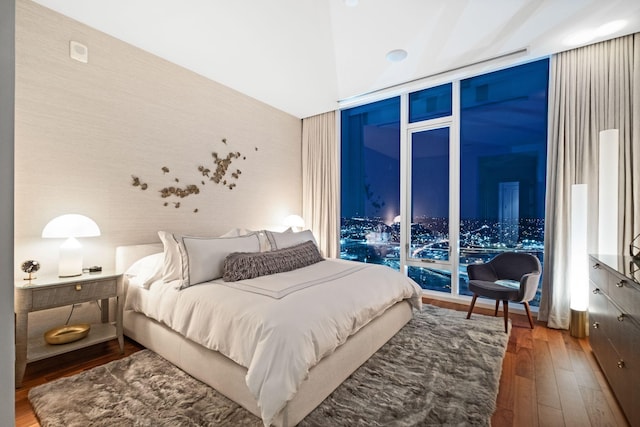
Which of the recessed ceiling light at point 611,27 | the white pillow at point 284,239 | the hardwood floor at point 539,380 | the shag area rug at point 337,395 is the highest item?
the recessed ceiling light at point 611,27

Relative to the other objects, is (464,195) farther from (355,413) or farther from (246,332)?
(246,332)

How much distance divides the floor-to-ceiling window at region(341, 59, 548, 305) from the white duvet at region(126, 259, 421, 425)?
173 centimetres

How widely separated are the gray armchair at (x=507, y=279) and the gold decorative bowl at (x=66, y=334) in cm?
347

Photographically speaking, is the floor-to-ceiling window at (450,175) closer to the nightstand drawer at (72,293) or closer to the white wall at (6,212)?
the nightstand drawer at (72,293)

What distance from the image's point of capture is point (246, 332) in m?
1.63

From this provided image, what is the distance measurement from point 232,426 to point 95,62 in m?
3.11

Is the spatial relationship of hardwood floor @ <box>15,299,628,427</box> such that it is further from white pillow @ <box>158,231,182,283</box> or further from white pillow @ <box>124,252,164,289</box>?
white pillow @ <box>158,231,182,283</box>

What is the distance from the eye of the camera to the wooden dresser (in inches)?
59.7

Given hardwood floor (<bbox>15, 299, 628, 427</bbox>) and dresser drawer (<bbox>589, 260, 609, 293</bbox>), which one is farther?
dresser drawer (<bbox>589, 260, 609, 293</bbox>)

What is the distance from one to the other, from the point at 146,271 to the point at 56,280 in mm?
579

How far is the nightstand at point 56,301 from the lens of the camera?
194cm

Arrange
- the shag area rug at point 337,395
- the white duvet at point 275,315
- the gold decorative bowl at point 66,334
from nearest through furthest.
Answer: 1. the white duvet at point 275,315
2. the shag area rug at point 337,395
3. the gold decorative bowl at point 66,334

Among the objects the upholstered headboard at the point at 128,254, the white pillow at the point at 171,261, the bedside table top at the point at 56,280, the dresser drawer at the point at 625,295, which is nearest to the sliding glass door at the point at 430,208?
the dresser drawer at the point at 625,295

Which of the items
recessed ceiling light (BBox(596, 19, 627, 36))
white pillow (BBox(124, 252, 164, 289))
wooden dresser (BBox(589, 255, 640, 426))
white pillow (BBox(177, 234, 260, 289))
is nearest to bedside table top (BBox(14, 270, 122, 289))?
white pillow (BBox(124, 252, 164, 289))
